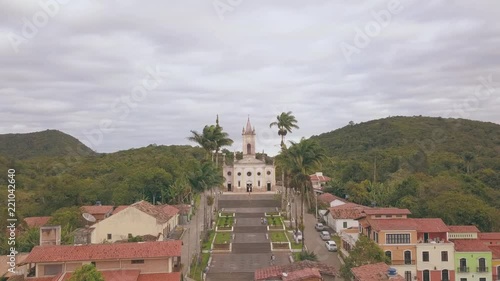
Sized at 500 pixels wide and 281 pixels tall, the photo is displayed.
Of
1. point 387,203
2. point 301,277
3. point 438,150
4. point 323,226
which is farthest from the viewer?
point 438,150

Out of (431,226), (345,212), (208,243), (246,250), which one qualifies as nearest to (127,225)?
(208,243)

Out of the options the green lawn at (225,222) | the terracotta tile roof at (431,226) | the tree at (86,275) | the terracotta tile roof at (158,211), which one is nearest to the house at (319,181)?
the green lawn at (225,222)

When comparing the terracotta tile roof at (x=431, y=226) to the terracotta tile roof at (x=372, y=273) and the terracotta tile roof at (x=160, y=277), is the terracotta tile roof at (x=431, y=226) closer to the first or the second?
the terracotta tile roof at (x=372, y=273)

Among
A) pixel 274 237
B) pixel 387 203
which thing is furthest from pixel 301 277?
pixel 387 203

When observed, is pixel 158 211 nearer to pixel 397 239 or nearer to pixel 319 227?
pixel 319 227

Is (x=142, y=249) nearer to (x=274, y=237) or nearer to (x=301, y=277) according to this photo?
(x=301, y=277)

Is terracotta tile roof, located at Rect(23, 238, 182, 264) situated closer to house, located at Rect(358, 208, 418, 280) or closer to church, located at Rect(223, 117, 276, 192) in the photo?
house, located at Rect(358, 208, 418, 280)

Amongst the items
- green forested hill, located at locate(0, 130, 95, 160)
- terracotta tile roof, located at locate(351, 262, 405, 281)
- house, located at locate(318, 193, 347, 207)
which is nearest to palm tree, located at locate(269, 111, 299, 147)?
house, located at locate(318, 193, 347, 207)
